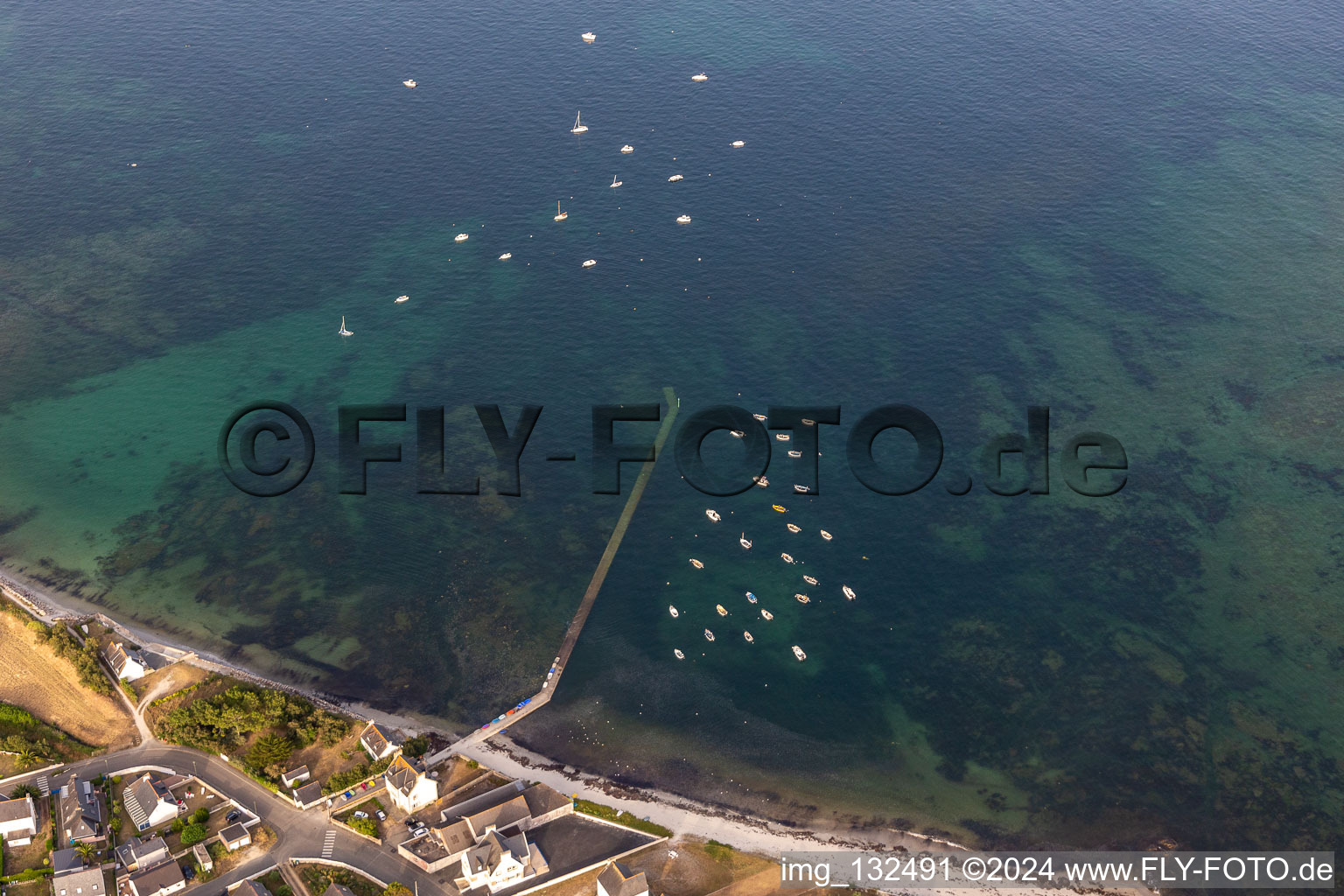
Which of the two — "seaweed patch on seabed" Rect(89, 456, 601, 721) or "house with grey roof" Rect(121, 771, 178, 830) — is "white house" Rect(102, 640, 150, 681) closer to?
"seaweed patch on seabed" Rect(89, 456, 601, 721)

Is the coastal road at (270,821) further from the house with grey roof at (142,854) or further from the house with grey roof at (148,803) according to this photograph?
the house with grey roof at (142,854)

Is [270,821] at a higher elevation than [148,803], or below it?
below

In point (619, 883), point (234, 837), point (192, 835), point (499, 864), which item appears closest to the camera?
point (499, 864)

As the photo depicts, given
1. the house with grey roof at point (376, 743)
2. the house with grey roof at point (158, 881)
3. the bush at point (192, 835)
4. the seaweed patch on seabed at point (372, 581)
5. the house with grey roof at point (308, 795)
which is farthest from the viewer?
the seaweed patch on seabed at point (372, 581)

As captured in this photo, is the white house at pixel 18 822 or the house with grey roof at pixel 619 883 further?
the white house at pixel 18 822

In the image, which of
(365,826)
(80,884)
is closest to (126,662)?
(80,884)

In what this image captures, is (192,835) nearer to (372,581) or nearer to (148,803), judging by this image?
(148,803)

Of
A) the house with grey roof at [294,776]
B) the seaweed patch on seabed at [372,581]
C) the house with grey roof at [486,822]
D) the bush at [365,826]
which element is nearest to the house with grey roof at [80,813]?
the house with grey roof at [294,776]
